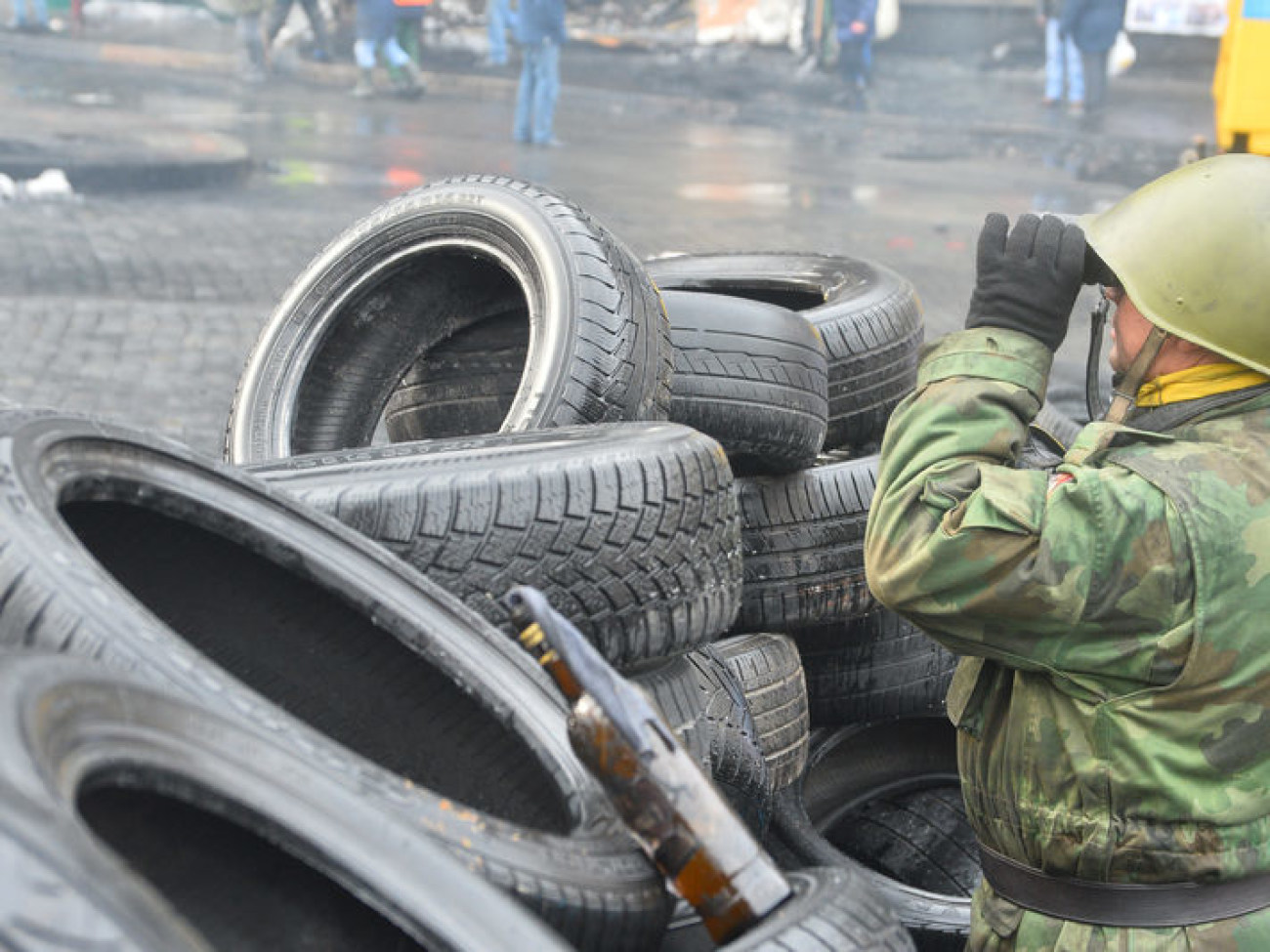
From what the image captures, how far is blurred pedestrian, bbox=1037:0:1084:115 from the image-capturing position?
21.6m

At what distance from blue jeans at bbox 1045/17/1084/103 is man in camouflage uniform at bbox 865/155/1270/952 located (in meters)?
20.2

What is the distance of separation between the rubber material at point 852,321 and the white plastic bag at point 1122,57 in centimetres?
1906

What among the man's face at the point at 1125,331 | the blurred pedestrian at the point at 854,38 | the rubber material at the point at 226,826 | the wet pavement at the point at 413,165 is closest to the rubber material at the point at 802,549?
the man's face at the point at 1125,331

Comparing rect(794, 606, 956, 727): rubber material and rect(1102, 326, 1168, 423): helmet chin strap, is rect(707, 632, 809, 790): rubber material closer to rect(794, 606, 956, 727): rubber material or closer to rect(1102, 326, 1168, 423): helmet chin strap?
rect(794, 606, 956, 727): rubber material

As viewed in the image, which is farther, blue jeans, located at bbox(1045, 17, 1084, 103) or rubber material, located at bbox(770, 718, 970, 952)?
blue jeans, located at bbox(1045, 17, 1084, 103)

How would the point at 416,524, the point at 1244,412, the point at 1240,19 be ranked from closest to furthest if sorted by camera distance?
the point at 1244,412 < the point at 416,524 < the point at 1240,19

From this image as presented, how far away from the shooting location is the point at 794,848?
3559 mm

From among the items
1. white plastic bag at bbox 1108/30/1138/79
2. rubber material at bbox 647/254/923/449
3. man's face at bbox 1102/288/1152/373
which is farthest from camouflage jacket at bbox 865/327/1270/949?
white plastic bag at bbox 1108/30/1138/79

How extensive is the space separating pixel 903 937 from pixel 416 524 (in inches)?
42.6

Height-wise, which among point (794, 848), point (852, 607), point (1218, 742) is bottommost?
point (794, 848)

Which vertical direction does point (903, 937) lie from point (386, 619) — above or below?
below

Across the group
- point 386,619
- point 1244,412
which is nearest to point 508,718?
point 386,619

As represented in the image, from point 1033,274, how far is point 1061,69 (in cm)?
2088

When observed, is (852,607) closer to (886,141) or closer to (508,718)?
(508,718)
